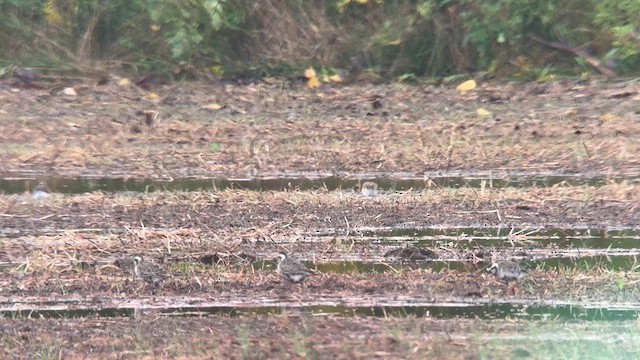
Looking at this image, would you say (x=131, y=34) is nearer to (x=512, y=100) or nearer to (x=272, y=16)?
(x=272, y=16)

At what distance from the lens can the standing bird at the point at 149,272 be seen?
3.59 m

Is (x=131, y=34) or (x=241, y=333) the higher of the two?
(x=131, y=34)

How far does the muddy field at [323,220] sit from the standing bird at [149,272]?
1.5 inches

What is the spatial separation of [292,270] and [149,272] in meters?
0.65

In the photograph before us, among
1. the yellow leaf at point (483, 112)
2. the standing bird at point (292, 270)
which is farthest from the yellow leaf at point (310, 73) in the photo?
the standing bird at point (292, 270)

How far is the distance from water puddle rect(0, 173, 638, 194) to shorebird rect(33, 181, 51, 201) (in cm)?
3

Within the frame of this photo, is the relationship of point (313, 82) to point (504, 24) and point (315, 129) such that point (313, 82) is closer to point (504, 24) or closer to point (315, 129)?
point (315, 129)

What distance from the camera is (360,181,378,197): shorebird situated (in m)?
4.58

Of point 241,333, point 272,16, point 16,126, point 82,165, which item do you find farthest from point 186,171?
point 272,16

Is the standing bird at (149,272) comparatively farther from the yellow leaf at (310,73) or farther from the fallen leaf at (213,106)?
the yellow leaf at (310,73)

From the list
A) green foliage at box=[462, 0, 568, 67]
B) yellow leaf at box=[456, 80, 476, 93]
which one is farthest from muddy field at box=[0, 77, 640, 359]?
green foliage at box=[462, 0, 568, 67]

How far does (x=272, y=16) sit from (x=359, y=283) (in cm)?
379

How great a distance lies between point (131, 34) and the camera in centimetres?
686

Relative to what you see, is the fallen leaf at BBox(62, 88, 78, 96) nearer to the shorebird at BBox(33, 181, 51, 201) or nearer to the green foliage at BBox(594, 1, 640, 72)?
the shorebird at BBox(33, 181, 51, 201)
